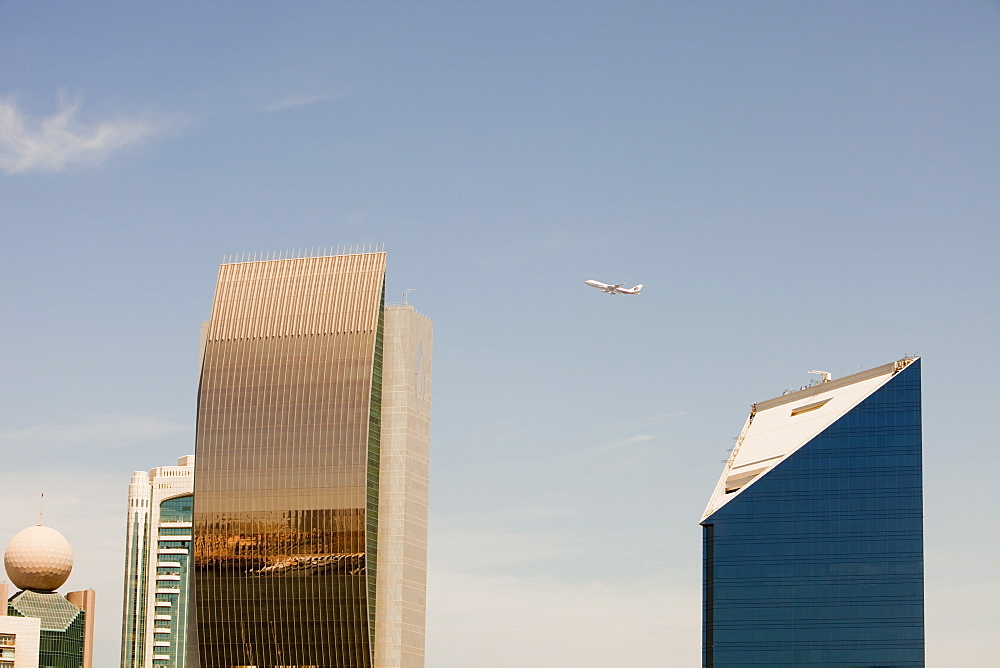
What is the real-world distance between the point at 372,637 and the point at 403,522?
604 inches

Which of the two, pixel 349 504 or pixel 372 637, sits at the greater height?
pixel 349 504

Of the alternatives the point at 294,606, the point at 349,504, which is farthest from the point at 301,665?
the point at 349,504

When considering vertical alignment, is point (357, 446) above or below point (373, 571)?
above

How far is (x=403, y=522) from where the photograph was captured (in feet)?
655

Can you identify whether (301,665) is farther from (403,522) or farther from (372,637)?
(403,522)

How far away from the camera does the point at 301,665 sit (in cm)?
19988

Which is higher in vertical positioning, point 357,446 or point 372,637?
point 357,446

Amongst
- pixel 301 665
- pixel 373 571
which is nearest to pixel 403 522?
pixel 373 571

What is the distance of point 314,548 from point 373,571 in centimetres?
830

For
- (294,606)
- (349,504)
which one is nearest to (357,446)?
(349,504)

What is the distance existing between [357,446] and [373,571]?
1652 cm

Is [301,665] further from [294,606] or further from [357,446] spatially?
[357,446]

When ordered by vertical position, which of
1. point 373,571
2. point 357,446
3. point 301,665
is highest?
point 357,446

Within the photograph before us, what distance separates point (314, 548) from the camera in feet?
650
